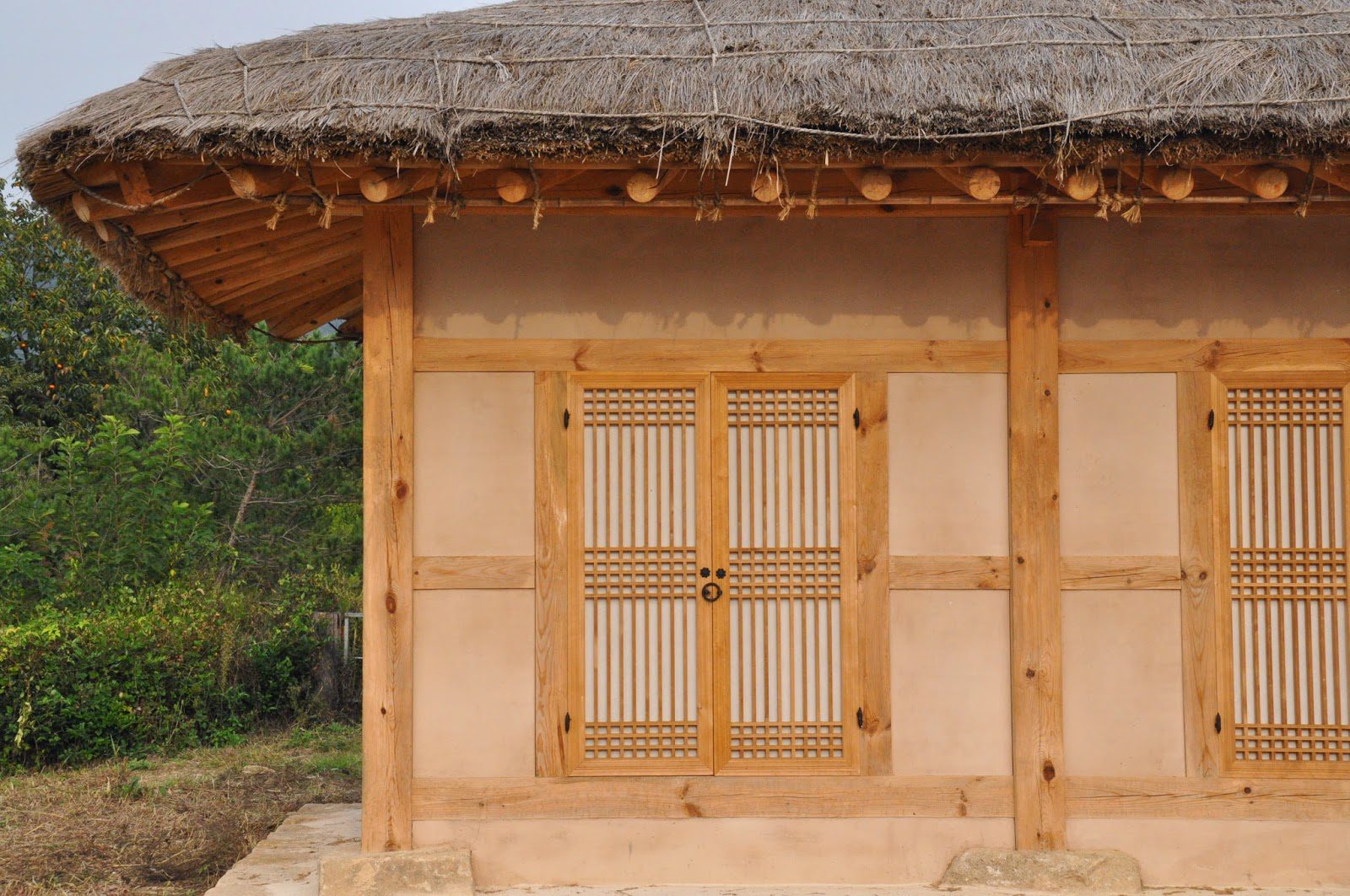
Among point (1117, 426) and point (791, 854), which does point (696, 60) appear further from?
point (791, 854)

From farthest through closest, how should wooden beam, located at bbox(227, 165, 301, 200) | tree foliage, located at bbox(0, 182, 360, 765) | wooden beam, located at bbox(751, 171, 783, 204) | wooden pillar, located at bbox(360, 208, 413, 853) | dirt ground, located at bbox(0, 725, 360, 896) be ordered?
tree foliage, located at bbox(0, 182, 360, 765)
dirt ground, located at bbox(0, 725, 360, 896)
wooden pillar, located at bbox(360, 208, 413, 853)
wooden beam, located at bbox(227, 165, 301, 200)
wooden beam, located at bbox(751, 171, 783, 204)

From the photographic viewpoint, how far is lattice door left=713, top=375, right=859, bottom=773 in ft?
14.4

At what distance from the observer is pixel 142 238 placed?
15.8 ft

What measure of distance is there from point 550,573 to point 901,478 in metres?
1.38

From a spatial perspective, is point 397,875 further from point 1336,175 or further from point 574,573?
point 1336,175

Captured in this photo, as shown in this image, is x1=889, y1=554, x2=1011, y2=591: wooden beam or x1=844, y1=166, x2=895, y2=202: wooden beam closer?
x1=844, y1=166, x2=895, y2=202: wooden beam

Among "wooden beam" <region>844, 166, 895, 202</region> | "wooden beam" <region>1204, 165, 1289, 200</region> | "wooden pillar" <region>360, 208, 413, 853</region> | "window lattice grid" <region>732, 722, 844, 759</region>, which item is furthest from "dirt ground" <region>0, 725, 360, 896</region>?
"wooden beam" <region>1204, 165, 1289, 200</region>

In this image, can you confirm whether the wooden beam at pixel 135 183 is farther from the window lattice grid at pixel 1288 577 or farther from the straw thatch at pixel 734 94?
the window lattice grid at pixel 1288 577

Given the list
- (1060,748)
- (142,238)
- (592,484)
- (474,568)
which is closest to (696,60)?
(592,484)

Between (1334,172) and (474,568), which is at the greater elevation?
(1334,172)

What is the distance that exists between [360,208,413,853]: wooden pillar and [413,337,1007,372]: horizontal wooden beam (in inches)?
5.8

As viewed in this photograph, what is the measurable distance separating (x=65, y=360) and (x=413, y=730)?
1001 centimetres

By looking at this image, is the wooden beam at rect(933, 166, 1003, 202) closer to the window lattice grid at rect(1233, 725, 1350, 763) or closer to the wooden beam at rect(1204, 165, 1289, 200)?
the wooden beam at rect(1204, 165, 1289, 200)

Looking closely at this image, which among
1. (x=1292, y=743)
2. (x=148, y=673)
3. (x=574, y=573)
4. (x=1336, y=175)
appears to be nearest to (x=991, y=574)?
(x=1292, y=743)
